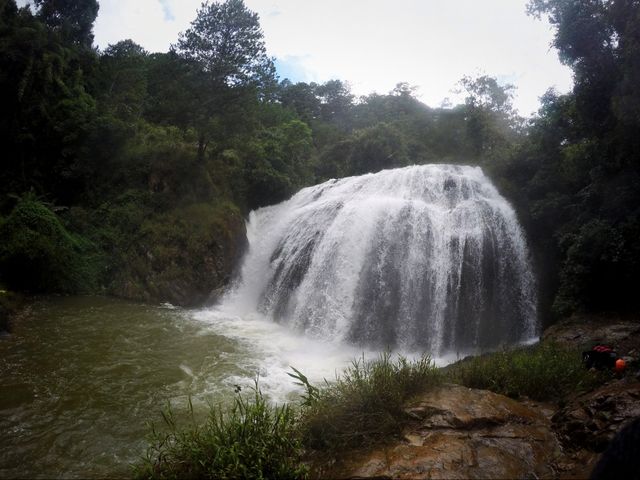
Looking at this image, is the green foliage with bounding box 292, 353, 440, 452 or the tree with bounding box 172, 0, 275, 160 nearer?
the green foliage with bounding box 292, 353, 440, 452

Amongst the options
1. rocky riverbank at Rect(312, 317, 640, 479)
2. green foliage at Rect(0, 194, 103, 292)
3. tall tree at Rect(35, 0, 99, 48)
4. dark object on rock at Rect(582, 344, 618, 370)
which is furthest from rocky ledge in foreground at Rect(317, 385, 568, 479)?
tall tree at Rect(35, 0, 99, 48)

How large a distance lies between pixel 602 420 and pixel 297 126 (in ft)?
72.1

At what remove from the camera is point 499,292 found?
37.8 feet

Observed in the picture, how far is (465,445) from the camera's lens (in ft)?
13.4

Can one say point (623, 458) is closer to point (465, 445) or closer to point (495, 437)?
point (465, 445)

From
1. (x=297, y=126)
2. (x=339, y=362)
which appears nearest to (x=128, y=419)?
(x=339, y=362)

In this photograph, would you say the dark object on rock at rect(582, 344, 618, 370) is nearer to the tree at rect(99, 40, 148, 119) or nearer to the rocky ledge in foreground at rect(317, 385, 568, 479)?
the rocky ledge in foreground at rect(317, 385, 568, 479)

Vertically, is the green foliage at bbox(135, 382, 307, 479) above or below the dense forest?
below

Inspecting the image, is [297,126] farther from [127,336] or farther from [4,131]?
[127,336]

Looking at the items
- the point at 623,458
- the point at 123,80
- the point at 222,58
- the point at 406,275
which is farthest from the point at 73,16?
the point at 623,458

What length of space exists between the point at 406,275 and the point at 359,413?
782 cm

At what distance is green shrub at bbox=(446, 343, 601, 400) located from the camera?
5485 mm

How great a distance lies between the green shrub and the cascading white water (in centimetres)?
491

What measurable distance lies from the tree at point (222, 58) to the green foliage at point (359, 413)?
1441 centimetres
